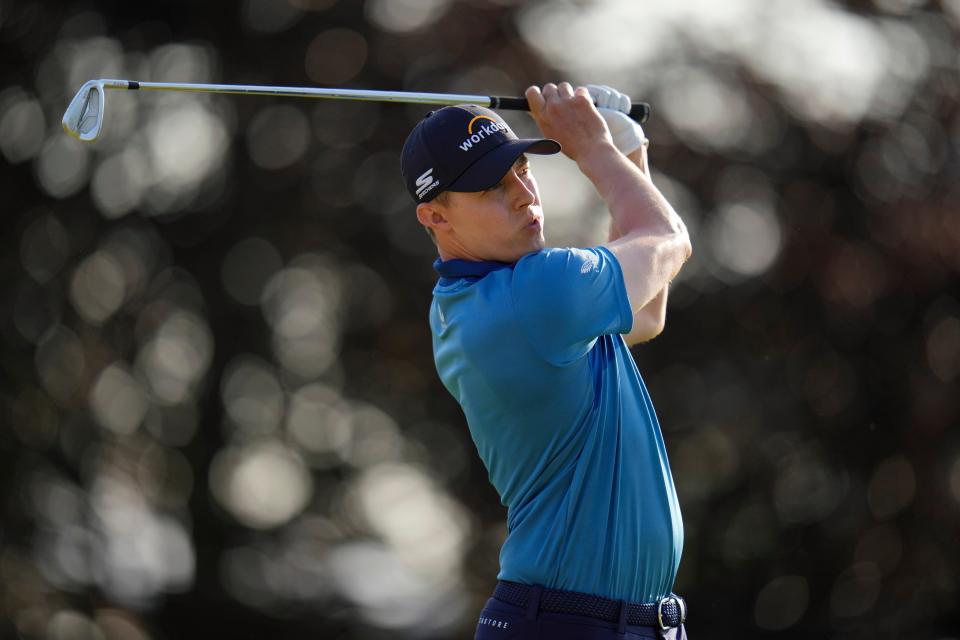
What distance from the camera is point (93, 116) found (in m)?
5.07

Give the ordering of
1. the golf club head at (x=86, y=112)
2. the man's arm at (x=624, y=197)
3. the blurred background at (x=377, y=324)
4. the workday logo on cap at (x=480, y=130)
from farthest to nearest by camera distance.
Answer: the blurred background at (x=377, y=324) → the golf club head at (x=86, y=112) → the workday logo on cap at (x=480, y=130) → the man's arm at (x=624, y=197)

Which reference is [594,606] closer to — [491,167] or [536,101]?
[491,167]

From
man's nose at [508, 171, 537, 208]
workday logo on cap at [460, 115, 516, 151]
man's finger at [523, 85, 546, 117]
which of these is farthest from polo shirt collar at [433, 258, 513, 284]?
man's finger at [523, 85, 546, 117]

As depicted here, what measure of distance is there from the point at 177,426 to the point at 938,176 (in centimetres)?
761

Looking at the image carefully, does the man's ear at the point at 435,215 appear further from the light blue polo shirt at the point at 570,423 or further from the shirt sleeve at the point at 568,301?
the shirt sleeve at the point at 568,301

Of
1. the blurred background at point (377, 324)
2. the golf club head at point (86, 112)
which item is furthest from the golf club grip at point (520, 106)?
the blurred background at point (377, 324)

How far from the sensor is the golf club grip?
4.56 meters

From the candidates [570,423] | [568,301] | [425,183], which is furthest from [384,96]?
[570,423]

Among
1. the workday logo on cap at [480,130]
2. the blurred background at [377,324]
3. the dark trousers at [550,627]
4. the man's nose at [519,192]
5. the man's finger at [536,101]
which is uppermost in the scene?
the workday logo on cap at [480,130]

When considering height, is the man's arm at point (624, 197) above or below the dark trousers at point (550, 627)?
above

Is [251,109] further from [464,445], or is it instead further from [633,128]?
[633,128]

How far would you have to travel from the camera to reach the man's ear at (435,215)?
4.04m

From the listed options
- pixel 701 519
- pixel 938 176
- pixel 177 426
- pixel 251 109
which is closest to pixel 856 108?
pixel 938 176

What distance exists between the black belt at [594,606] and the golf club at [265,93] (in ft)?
4.55
